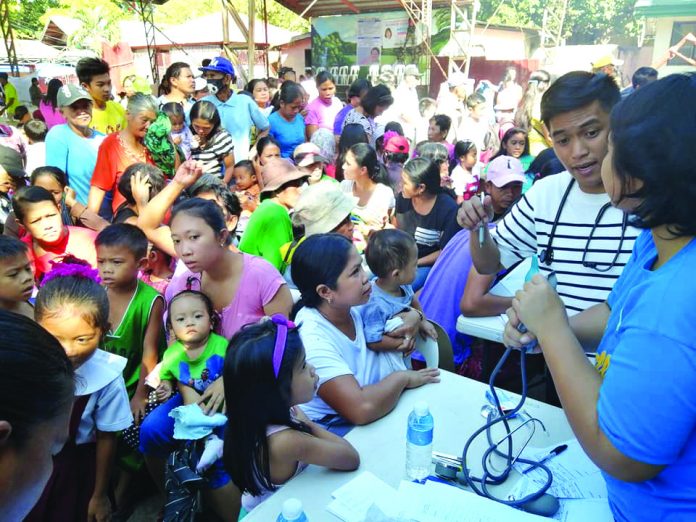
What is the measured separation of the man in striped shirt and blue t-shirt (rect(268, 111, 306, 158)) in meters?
3.97

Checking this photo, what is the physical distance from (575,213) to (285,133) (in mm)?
4289

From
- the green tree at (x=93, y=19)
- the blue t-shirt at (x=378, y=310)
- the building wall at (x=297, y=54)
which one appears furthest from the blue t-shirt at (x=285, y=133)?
the green tree at (x=93, y=19)

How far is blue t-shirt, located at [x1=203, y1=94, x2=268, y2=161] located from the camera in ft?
18.2

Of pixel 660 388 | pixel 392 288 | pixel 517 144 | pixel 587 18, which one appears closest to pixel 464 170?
pixel 517 144

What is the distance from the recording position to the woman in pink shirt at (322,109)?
6527 mm

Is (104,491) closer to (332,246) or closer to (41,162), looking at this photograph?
(332,246)

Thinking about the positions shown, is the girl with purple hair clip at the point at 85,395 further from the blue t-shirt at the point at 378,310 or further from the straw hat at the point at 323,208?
the straw hat at the point at 323,208

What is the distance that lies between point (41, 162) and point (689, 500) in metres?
6.10

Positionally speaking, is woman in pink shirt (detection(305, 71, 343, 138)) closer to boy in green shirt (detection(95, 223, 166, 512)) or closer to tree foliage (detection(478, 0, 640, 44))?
boy in green shirt (detection(95, 223, 166, 512))

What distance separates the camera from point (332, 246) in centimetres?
206

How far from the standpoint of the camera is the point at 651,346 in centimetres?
84

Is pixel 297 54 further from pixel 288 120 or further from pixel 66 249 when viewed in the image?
pixel 66 249

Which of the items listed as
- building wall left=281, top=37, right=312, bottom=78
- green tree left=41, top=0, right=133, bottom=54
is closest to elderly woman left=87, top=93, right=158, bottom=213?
building wall left=281, top=37, right=312, bottom=78

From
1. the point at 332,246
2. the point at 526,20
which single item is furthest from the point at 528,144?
the point at 526,20
